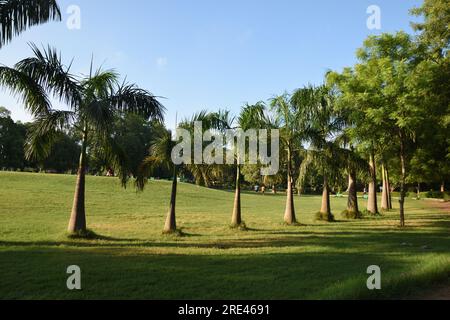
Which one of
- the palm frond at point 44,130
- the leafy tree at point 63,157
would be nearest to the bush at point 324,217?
the palm frond at point 44,130

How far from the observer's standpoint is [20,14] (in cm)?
1105

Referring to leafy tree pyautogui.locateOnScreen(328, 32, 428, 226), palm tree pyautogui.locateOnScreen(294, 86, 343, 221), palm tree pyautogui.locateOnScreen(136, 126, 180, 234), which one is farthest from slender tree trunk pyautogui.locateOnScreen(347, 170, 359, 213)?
palm tree pyautogui.locateOnScreen(136, 126, 180, 234)

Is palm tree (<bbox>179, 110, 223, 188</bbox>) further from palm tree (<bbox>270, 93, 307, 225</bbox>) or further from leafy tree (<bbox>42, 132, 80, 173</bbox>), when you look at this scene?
leafy tree (<bbox>42, 132, 80, 173</bbox>)

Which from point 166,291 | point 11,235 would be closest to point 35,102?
point 11,235

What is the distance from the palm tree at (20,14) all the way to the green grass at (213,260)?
19.6ft

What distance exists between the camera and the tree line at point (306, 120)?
43.6ft

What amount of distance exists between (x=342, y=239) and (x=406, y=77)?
8.64 m

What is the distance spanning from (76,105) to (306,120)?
12.0m

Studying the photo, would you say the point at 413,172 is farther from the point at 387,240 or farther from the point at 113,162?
the point at 113,162

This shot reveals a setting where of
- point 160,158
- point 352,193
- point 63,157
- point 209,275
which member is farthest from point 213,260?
point 63,157

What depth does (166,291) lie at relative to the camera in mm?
7156

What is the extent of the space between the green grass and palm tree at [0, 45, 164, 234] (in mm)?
2930

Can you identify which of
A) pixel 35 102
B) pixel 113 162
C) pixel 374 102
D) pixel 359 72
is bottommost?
pixel 113 162
